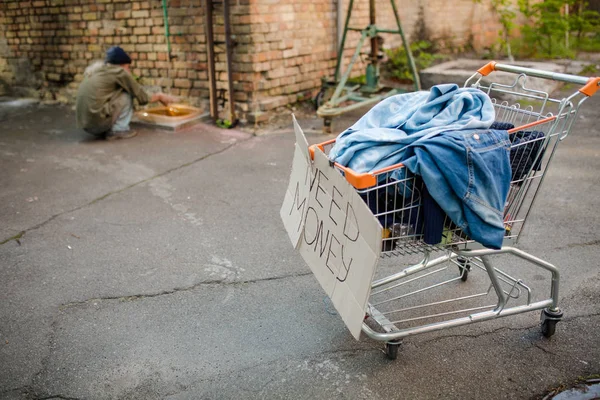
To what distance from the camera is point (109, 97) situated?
21.7ft

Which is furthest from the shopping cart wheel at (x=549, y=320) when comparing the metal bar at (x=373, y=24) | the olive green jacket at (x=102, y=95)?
the olive green jacket at (x=102, y=95)

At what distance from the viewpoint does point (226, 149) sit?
6359 mm

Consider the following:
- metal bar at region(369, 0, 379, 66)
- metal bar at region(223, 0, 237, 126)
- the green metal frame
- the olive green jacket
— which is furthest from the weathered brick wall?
metal bar at region(369, 0, 379, 66)

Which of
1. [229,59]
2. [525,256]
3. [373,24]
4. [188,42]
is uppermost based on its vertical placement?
[373,24]

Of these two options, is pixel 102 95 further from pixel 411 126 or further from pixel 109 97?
pixel 411 126

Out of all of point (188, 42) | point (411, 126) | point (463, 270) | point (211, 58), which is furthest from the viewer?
point (188, 42)

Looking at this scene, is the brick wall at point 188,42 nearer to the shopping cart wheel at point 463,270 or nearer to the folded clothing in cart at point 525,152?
the shopping cart wheel at point 463,270

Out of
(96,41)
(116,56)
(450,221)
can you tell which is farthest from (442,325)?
(96,41)

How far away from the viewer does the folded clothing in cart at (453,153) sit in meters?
2.37

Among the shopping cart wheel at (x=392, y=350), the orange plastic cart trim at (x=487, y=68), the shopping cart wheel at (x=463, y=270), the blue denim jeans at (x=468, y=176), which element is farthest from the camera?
the shopping cart wheel at (x=463, y=270)

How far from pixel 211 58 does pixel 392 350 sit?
5.20 m

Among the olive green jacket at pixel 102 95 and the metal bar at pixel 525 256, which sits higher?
the olive green jacket at pixel 102 95

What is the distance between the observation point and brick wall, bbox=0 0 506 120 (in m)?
6.88

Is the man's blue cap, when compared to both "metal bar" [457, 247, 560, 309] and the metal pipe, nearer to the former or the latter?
the metal pipe
